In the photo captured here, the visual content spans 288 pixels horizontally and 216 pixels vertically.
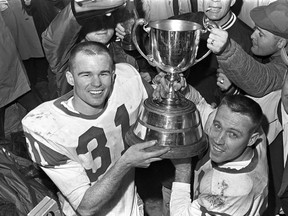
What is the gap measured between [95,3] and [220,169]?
49.6 inches

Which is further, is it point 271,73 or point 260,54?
point 260,54

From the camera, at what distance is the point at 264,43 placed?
9.37 ft

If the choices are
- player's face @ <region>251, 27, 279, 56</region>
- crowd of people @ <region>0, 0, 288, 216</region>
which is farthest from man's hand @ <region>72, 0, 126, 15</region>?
player's face @ <region>251, 27, 279, 56</region>

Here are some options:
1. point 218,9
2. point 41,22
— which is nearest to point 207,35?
point 218,9

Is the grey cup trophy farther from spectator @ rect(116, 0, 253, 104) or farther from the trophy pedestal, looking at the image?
spectator @ rect(116, 0, 253, 104)

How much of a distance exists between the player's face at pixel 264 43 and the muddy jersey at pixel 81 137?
0.87 m

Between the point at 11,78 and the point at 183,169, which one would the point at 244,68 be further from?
the point at 11,78

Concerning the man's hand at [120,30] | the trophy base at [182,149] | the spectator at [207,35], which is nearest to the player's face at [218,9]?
the spectator at [207,35]

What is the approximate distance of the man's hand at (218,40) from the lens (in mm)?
2266

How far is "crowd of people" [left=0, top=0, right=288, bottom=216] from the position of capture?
2168mm

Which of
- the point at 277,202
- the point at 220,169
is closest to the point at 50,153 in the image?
the point at 220,169

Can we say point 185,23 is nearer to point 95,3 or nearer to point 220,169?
point 95,3

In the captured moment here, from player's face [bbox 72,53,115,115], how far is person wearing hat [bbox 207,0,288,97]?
561 mm

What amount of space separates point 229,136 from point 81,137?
0.77 m
